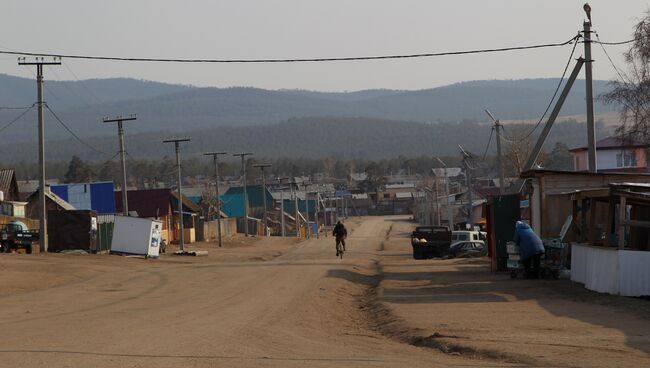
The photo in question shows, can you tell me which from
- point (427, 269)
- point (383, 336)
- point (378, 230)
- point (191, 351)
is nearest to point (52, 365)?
point (191, 351)

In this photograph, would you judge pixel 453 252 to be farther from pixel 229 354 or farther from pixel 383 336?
pixel 229 354

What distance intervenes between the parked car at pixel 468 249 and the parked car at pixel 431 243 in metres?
0.74

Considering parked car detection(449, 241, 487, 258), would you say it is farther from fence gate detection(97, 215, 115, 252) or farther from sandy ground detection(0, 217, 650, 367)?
fence gate detection(97, 215, 115, 252)

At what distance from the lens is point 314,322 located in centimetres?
1820

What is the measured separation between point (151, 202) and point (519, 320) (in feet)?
218

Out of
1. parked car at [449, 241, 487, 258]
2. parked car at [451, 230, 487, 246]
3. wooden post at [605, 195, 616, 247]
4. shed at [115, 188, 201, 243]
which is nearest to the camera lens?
wooden post at [605, 195, 616, 247]

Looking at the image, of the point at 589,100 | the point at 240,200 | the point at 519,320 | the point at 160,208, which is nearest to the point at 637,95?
the point at 589,100

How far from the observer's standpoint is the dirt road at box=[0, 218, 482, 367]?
43.1 ft

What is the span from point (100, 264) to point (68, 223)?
11.5 m

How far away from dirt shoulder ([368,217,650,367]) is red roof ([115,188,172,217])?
5466 cm

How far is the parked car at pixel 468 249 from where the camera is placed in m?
47.5

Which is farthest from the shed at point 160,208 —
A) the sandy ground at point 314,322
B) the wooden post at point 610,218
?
the wooden post at point 610,218

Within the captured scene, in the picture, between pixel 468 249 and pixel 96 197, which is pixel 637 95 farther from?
pixel 96 197

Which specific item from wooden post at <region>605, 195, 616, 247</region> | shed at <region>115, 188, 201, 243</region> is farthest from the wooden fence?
wooden post at <region>605, 195, 616, 247</region>
